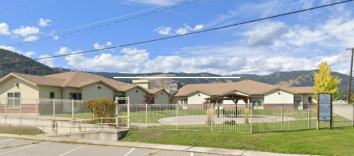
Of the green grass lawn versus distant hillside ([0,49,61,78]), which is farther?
distant hillside ([0,49,61,78])

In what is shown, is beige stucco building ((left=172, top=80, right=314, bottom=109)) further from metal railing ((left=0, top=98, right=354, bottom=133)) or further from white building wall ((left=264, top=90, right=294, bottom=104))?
metal railing ((left=0, top=98, right=354, bottom=133))

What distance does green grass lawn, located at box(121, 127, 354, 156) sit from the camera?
1298 cm

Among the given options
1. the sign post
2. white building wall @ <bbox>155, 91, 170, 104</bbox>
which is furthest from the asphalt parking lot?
white building wall @ <bbox>155, 91, 170, 104</bbox>

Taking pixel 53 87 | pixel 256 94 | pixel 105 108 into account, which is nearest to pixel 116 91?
pixel 53 87

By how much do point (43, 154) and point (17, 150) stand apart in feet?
6.60

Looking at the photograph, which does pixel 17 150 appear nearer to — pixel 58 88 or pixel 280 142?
pixel 280 142

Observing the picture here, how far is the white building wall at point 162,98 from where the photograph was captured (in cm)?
5010

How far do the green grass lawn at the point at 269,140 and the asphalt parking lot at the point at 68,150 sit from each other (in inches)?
76.3

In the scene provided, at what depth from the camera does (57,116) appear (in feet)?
75.8

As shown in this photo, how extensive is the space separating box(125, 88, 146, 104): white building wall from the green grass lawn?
25562 mm

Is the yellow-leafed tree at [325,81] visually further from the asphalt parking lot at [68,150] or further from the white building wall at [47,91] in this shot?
the white building wall at [47,91]

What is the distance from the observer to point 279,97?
156 ft

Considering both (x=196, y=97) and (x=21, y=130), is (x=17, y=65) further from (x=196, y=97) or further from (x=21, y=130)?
(x=21, y=130)

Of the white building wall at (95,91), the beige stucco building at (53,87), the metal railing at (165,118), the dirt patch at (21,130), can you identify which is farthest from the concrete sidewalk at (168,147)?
the white building wall at (95,91)
